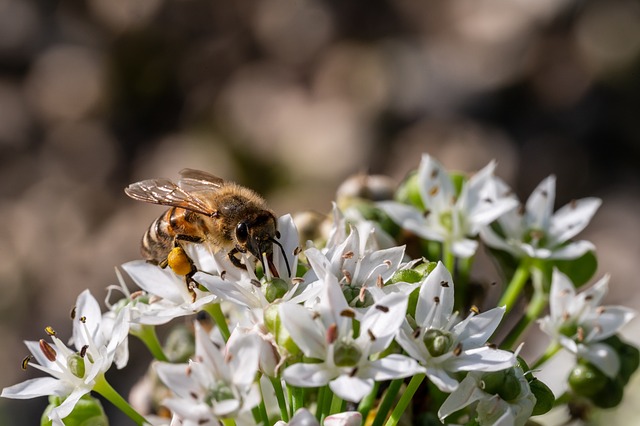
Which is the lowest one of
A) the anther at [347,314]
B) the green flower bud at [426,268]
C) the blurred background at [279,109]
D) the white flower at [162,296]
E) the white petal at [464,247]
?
the blurred background at [279,109]

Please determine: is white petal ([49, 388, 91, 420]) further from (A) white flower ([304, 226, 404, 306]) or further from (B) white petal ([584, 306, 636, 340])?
(B) white petal ([584, 306, 636, 340])

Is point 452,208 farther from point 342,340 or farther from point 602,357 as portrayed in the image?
point 342,340

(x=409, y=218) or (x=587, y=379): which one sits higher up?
(x=409, y=218)

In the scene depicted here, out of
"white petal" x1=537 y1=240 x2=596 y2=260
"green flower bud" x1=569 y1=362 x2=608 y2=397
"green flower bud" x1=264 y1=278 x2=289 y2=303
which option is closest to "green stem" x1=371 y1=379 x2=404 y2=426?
"green flower bud" x1=264 y1=278 x2=289 y2=303

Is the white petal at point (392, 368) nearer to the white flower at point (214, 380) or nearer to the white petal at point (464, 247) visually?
the white flower at point (214, 380)

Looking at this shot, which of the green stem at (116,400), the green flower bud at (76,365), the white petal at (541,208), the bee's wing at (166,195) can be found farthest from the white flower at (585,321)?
the green flower bud at (76,365)

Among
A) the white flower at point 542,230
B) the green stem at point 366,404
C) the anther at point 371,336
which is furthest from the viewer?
the white flower at point 542,230

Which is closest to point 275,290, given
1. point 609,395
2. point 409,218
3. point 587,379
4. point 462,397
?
point 462,397
